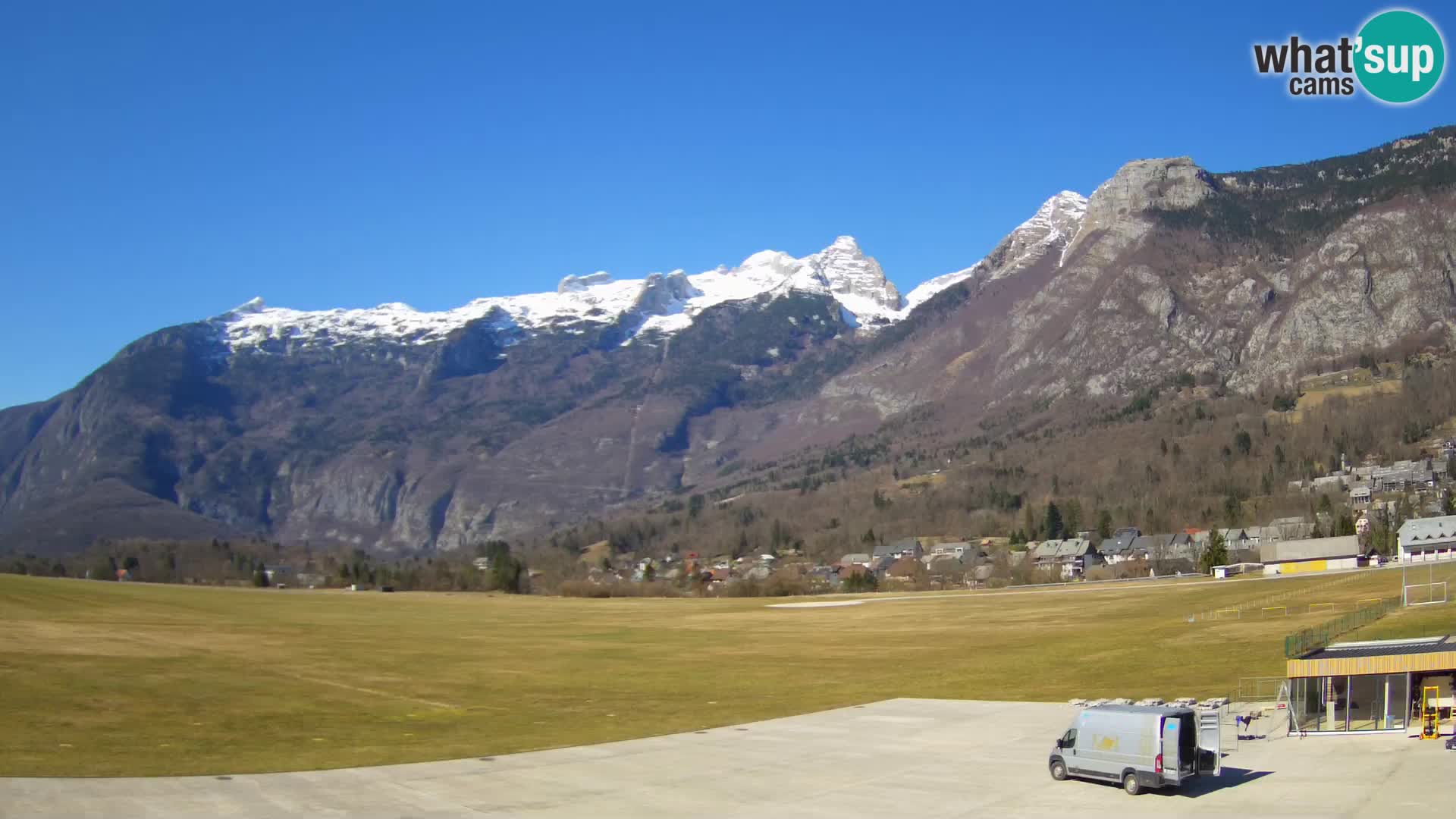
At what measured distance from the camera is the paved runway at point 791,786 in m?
29.3

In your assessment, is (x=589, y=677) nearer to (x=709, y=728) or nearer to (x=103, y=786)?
(x=709, y=728)

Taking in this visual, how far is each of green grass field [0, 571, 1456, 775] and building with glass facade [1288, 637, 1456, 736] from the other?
6743mm

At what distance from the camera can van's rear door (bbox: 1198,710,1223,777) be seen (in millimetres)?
31906

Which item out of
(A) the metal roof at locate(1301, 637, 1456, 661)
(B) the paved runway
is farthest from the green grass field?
(A) the metal roof at locate(1301, 637, 1456, 661)

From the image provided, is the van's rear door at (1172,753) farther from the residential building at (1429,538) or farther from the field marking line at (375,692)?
the residential building at (1429,538)

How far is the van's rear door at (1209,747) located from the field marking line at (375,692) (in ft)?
90.2

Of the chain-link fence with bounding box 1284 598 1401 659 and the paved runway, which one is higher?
the chain-link fence with bounding box 1284 598 1401 659

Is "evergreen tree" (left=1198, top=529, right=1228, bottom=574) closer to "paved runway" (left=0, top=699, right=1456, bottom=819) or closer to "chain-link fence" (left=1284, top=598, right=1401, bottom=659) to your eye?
"chain-link fence" (left=1284, top=598, right=1401, bottom=659)

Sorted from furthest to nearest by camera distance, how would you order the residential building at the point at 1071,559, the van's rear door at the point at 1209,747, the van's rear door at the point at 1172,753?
the residential building at the point at 1071,559, the van's rear door at the point at 1209,747, the van's rear door at the point at 1172,753

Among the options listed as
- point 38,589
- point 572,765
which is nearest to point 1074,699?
point 572,765

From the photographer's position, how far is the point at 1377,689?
128ft

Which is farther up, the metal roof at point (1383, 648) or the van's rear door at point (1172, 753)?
the metal roof at point (1383, 648)

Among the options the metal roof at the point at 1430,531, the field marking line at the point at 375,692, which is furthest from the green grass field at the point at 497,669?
the metal roof at the point at 1430,531

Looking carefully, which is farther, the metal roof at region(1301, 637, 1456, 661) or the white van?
the metal roof at region(1301, 637, 1456, 661)
